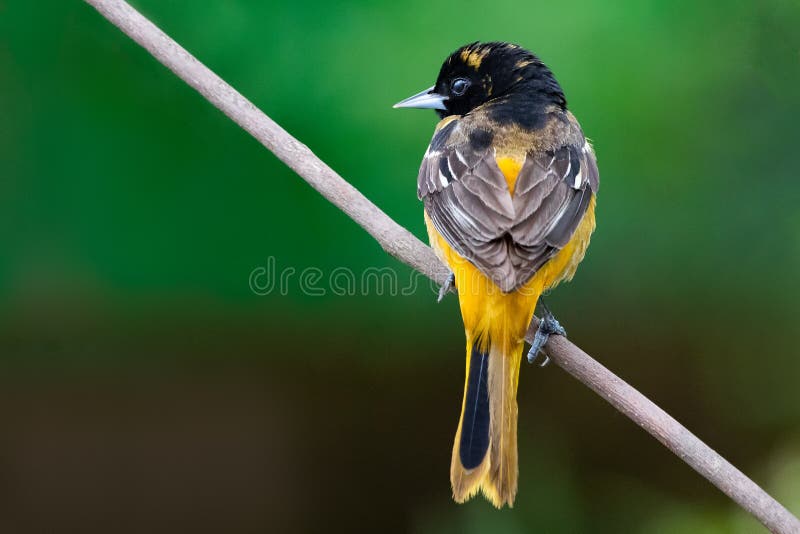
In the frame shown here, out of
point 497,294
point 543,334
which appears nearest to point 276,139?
point 497,294

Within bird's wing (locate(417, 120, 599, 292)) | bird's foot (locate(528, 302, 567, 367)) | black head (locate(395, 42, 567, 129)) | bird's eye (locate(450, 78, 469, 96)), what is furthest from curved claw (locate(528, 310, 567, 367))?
bird's eye (locate(450, 78, 469, 96))

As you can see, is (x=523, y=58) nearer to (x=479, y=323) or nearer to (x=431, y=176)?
(x=431, y=176)

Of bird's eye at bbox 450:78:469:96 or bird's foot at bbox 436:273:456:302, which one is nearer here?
bird's foot at bbox 436:273:456:302

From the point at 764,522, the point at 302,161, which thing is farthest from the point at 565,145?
the point at 764,522

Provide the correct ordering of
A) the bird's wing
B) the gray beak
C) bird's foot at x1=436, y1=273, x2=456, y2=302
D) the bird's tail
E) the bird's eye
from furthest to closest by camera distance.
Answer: the bird's eye < the gray beak < bird's foot at x1=436, y1=273, x2=456, y2=302 < the bird's wing < the bird's tail

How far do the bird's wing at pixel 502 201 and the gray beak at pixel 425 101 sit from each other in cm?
25

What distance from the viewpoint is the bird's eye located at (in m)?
4.12

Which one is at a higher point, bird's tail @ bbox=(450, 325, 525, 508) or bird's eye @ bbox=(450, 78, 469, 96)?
bird's eye @ bbox=(450, 78, 469, 96)

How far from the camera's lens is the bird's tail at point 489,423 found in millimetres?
2816

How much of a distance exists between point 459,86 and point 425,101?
0.72 feet

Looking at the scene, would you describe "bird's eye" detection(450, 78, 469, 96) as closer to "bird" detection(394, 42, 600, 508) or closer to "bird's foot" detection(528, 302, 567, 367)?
"bird" detection(394, 42, 600, 508)

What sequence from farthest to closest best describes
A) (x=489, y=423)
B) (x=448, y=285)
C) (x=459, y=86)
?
(x=459, y=86)
(x=448, y=285)
(x=489, y=423)

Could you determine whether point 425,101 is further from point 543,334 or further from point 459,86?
point 543,334

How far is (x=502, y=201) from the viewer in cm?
317
